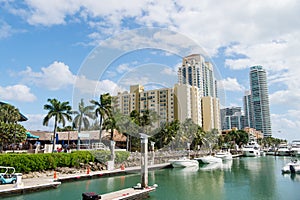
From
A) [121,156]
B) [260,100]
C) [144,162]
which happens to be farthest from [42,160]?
[260,100]

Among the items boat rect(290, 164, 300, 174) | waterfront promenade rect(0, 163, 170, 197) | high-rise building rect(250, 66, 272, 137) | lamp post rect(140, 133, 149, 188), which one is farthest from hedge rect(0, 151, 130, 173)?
high-rise building rect(250, 66, 272, 137)

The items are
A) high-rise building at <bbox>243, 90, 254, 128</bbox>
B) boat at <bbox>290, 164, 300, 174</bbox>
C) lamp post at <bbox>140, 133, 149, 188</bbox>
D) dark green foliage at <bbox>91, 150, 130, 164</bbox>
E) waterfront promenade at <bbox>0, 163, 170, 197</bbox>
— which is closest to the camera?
waterfront promenade at <bbox>0, 163, 170, 197</bbox>

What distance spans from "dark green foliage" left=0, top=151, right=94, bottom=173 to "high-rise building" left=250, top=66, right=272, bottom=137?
17153cm

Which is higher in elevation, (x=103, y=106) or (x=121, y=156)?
(x=103, y=106)

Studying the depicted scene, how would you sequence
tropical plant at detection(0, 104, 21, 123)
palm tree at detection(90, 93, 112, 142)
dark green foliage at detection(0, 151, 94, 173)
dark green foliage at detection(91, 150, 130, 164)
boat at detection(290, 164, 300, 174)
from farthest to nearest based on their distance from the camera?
1. palm tree at detection(90, 93, 112, 142)
2. tropical plant at detection(0, 104, 21, 123)
3. boat at detection(290, 164, 300, 174)
4. dark green foliage at detection(91, 150, 130, 164)
5. dark green foliage at detection(0, 151, 94, 173)

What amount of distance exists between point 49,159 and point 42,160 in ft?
2.43

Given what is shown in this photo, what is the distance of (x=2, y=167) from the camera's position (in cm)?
1941

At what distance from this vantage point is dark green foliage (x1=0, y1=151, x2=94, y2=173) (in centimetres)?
2166

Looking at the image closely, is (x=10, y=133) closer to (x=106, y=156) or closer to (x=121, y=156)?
(x=106, y=156)

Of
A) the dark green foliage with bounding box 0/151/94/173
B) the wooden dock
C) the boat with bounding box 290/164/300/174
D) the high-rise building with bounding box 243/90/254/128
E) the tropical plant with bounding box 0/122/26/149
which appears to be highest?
the high-rise building with bounding box 243/90/254/128

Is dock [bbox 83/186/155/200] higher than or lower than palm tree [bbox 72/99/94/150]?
lower

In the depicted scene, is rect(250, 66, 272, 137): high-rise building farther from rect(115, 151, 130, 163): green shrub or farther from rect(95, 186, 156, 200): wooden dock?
rect(95, 186, 156, 200): wooden dock

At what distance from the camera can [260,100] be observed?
187250 mm

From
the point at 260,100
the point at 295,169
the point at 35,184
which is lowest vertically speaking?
the point at 35,184
